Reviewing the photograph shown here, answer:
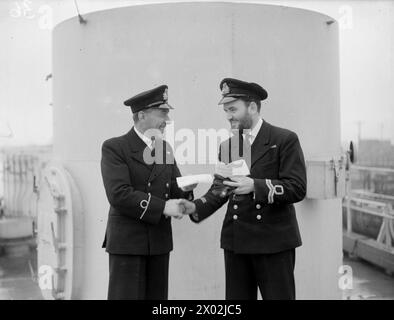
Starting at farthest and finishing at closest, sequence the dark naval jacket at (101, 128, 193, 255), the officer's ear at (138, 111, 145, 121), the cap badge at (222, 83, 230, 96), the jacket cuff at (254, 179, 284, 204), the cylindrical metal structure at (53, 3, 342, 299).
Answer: the cylindrical metal structure at (53, 3, 342, 299)
the officer's ear at (138, 111, 145, 121)
the cap badge at (222, 83, 230, 96)
the dark naval jacket at (101, 128, 193, 255)
the jacket cuff at (254, 179, 284, 204)

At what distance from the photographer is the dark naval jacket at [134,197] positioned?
2.45 meters

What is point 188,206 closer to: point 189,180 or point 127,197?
point 189,180

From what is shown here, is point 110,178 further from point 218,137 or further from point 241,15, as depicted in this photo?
point 241,15

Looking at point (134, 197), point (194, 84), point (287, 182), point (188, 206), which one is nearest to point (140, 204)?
point (134, 197)

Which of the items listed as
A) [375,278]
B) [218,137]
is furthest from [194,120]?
[375,278]

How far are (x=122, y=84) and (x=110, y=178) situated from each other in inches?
33.9

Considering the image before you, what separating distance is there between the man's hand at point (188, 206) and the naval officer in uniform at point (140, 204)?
54 mm

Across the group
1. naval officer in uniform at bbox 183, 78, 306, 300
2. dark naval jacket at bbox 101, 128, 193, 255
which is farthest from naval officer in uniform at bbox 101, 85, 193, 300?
naval officer in uniform at bbox 183, 78, 306, 300

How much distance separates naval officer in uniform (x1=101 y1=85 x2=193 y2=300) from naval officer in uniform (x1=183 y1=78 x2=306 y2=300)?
0.22 metres

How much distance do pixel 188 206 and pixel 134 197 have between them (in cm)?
33

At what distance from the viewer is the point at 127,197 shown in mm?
2436

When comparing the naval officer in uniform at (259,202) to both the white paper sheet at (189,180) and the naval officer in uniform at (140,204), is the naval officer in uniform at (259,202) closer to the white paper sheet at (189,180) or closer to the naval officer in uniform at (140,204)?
the white paper sheet at (189,180)

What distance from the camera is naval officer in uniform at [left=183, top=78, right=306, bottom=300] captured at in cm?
239

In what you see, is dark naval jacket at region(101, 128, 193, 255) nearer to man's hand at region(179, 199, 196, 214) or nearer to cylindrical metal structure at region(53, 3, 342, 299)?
man's hand at region(179, 199, 196, 214)
